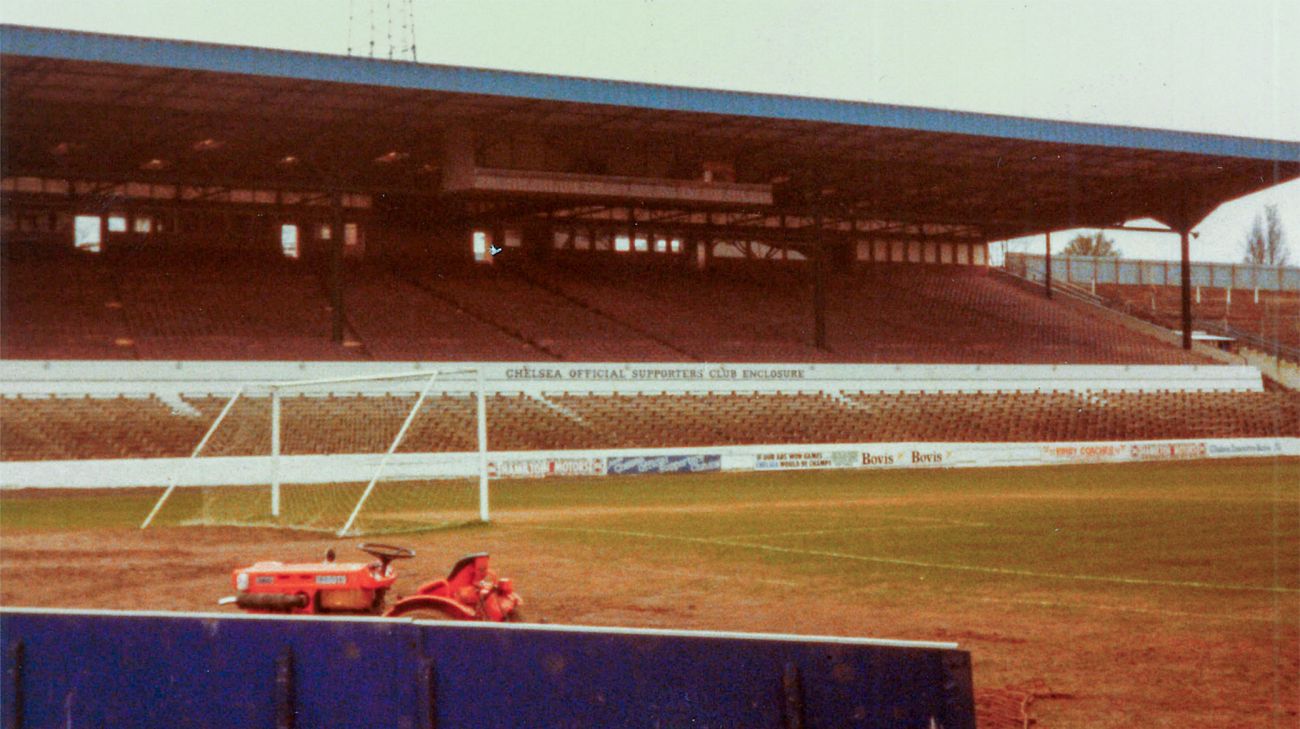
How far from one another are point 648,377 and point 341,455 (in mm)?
15689

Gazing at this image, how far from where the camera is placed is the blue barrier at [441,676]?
5652mm

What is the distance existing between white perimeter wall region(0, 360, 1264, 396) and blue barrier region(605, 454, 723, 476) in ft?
18.0

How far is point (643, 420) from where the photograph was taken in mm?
42469

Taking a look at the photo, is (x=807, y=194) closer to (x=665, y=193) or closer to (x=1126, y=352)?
(x=665, y=193)

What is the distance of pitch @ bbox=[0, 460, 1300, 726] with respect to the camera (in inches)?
373

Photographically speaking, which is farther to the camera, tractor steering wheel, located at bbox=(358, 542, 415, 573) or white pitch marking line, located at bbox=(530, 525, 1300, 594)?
white pitch marking line, located at bbox=(530, 525, 1300, 594)

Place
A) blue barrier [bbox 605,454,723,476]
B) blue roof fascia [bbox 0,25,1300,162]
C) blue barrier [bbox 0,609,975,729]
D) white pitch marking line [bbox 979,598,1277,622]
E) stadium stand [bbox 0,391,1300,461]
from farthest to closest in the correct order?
1. blue barrier [bbox 605,454,723,476]
2. blue roof fascia [bbox 0,25,1300,162]
3. stadium stand [bbox 0,391,1300,461]
4. white pitch marking line [bbox 979,598,1277,622]
5. blue barrier [bbox 0,609,975,729]

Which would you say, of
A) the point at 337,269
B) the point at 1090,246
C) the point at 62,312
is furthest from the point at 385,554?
the point at 1090,246

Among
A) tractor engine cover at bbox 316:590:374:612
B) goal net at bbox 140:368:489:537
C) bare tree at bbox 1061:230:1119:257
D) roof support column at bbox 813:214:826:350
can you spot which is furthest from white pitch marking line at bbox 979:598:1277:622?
bare tree at bbox 1061:230:1119:257

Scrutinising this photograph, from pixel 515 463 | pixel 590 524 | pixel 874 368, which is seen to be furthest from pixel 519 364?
pixel 590 524

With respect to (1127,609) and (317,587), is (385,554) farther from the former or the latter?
(1127,609)

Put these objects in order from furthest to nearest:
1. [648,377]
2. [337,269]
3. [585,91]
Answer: [648,377] → [337,269] → [585,91]

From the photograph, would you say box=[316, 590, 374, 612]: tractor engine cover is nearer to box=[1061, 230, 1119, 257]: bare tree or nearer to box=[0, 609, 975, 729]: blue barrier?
box=[0, 609, 975, 729]: blue barrier

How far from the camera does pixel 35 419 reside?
115 ft
